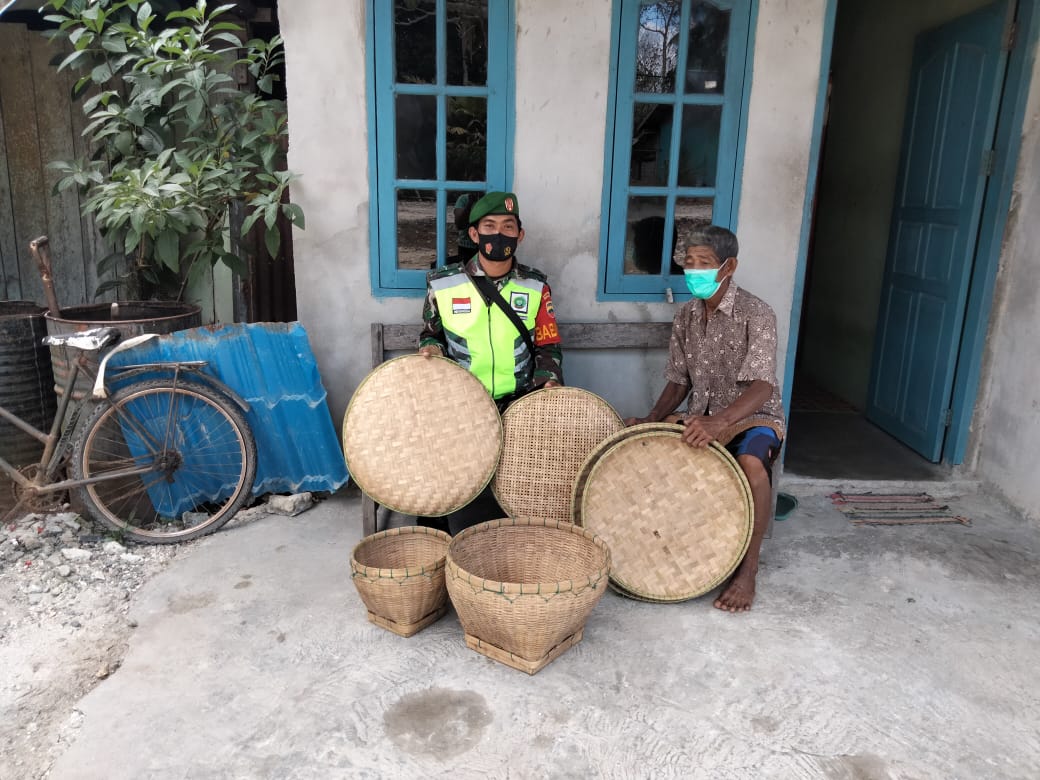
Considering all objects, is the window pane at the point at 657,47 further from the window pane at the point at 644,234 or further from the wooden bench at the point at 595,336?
the wooden bench at the point at 595,336

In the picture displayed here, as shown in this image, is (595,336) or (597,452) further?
(595,336)

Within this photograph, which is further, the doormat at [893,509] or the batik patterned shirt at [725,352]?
the doormat at [893,509]

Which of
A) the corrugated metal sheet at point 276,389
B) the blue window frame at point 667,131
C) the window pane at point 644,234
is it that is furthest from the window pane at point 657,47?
the corrugated metal sheet at point 276,389

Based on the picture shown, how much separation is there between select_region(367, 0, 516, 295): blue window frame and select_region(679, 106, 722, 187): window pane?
0.87 m

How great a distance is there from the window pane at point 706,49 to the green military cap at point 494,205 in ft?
3.65

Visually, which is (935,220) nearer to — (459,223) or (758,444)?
(758,444)

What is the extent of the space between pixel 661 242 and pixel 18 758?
3.32 meters

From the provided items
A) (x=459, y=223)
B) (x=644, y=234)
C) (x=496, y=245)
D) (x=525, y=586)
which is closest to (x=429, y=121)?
(x=459, y=223)

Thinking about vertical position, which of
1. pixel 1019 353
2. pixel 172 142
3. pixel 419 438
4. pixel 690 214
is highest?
pixel 172 142

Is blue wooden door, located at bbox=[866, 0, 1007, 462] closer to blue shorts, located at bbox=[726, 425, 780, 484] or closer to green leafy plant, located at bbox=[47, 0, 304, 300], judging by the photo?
blue shorts, located at bbox=[726, 425, 780, 484]

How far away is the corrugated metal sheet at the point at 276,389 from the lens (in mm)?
3748

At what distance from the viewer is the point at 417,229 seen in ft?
12.8

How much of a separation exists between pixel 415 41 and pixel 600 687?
2954mm

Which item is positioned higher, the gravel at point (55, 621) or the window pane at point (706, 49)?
the window pane at point (706, 49)
